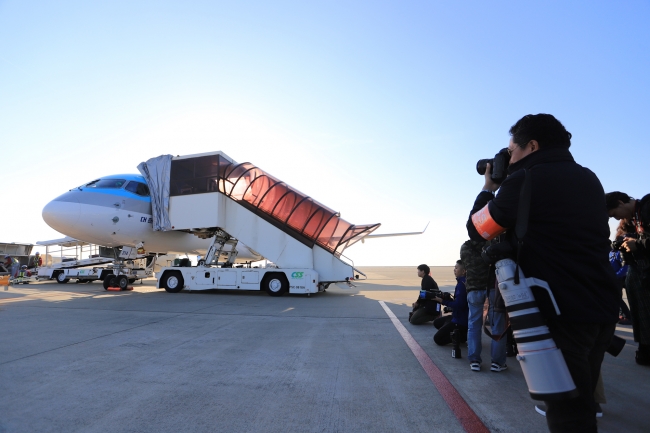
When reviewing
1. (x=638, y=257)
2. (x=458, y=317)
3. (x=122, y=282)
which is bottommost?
(x=122, y=282)

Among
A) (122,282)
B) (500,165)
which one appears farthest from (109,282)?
(500,165)

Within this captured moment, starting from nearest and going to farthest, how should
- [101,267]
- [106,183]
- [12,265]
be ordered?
[106,183] < [101,267] < [12,265]

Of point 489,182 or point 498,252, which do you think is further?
point 489,182

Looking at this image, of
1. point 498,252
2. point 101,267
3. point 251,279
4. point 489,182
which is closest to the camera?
point 498,252

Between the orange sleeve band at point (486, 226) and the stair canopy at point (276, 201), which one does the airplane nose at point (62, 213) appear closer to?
the stair canopy at point (276, 201)

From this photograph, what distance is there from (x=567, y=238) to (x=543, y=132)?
613 mm

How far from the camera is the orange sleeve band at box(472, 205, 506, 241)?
6.49 ft

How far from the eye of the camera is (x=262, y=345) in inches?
209

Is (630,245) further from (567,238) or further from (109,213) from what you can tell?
(109,213)

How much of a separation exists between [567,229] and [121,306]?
10.0 meters

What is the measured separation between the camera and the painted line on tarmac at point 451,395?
108 inches

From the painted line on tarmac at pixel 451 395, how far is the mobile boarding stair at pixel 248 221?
8.23 m

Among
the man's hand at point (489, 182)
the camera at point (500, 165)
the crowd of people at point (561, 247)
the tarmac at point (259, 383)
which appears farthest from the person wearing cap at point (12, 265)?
the crowd of people at point (561, 247)

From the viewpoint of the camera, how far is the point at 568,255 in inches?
72.5
